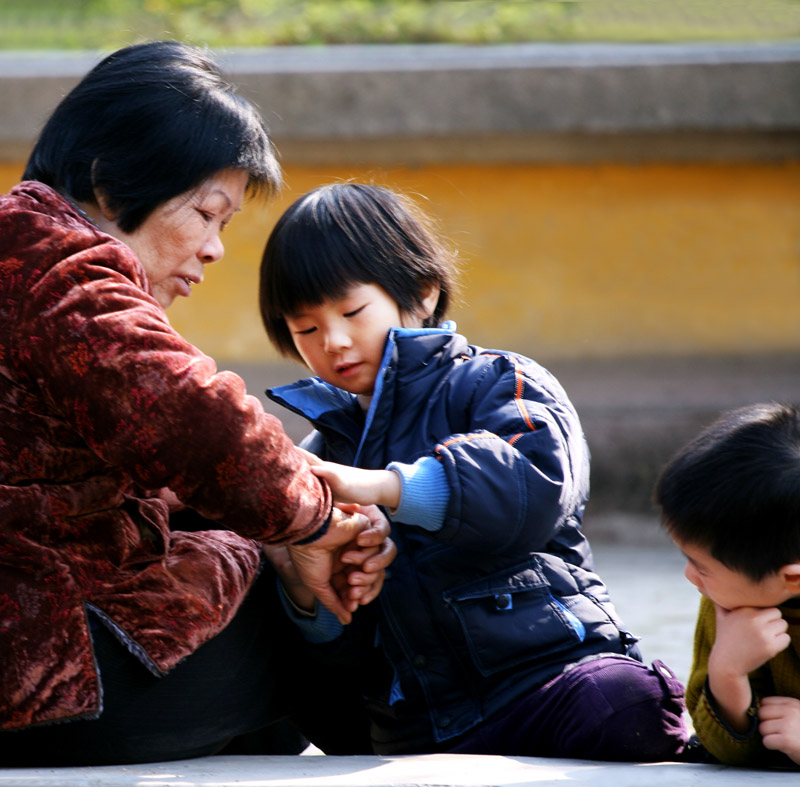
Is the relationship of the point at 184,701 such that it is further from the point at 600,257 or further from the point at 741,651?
the point at 600,257

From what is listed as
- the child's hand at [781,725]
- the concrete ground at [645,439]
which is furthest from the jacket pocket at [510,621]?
the concrete ground at [645,439]

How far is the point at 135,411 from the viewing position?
6.12 feet

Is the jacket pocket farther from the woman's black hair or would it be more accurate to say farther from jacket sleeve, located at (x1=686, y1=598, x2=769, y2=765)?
the woman's black hair

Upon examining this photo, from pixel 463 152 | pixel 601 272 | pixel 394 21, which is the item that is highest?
pixel 394 21

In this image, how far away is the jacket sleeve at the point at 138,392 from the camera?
1865 mm

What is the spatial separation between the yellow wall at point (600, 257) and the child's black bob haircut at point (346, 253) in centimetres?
278

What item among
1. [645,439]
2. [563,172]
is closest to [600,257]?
[563,172]

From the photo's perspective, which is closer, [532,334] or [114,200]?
[114,200]

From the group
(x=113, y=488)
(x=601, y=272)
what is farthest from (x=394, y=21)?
(x=113, y=488)

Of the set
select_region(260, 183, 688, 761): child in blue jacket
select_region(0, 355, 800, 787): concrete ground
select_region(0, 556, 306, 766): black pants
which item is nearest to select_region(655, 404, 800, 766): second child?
select_region(260, 183, 688, 761): child in blue jacket

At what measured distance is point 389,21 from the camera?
652cm

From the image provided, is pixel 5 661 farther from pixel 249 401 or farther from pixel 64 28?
pixel 64 28

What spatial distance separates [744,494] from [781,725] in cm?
41

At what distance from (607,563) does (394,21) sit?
10.7 feet
